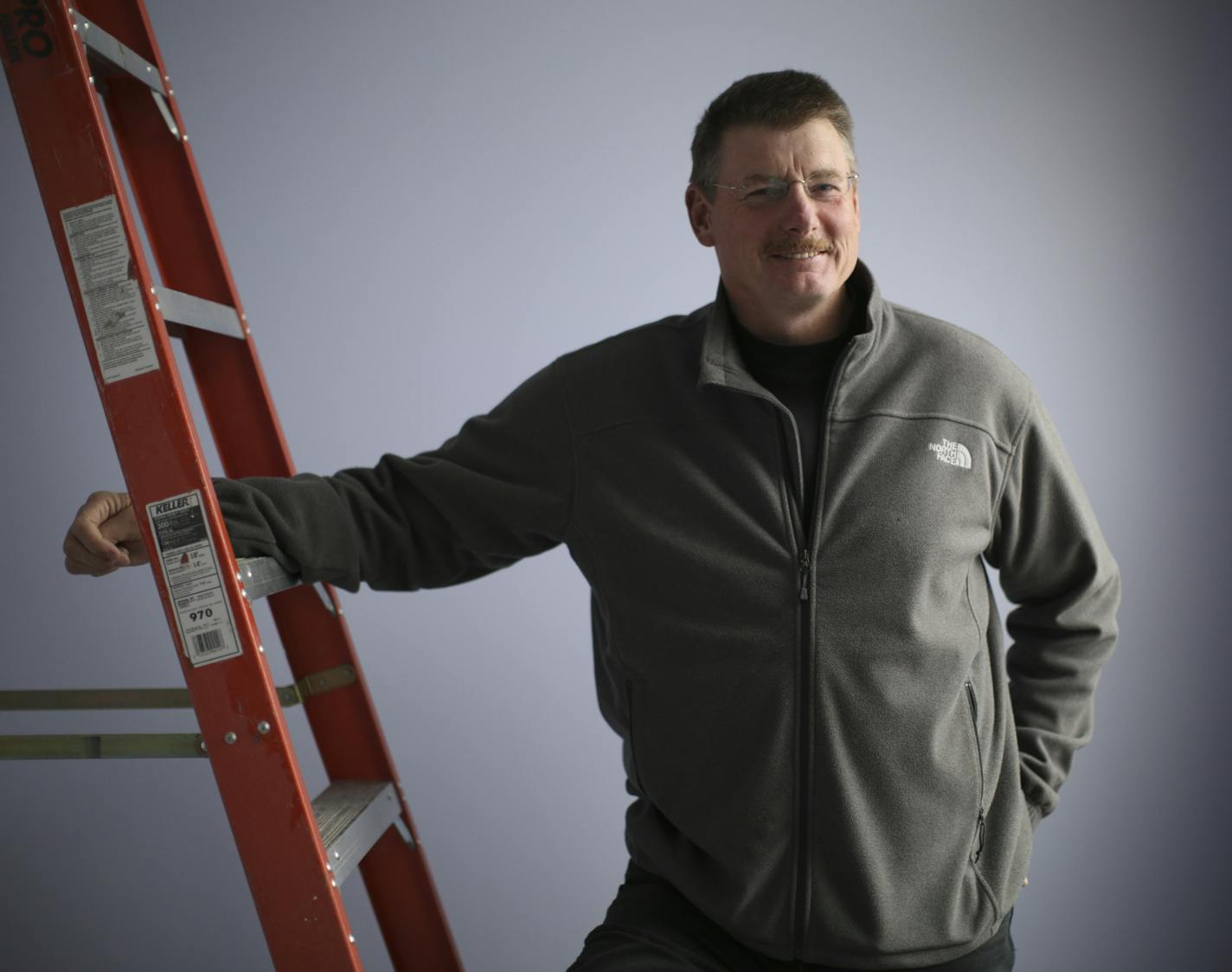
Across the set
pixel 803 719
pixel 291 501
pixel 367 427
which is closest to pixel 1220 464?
pixel 803 719

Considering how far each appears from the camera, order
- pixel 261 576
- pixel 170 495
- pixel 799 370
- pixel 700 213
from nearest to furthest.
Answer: pixel 170 495 → pixel 261 576 → pixel 799 370 → pixel 700 213

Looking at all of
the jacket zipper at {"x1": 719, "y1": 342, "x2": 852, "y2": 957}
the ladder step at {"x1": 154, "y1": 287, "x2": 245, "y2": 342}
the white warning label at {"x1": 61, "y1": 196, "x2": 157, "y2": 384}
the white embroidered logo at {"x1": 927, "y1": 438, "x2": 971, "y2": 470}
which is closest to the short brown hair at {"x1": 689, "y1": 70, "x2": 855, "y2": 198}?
the white embroidered logo at {"x1": 927, "y1": 438, "x2": 971, "y2": 470}

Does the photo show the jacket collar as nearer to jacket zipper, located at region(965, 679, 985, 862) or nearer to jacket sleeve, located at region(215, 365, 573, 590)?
jacket sleeve, located at region(215, 365, 573, 590)

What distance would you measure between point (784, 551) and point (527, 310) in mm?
1122

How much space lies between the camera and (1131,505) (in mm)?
2543

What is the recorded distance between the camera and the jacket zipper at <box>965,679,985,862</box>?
157 cm

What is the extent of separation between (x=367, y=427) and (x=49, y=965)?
55.1 inches

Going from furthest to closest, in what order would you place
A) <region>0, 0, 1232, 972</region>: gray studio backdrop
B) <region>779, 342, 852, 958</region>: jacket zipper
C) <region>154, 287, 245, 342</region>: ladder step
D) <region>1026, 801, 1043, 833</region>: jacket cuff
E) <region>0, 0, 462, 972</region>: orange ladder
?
<region>0, 0, 1232, 972</region>: gray studio backdrop, <region>1026, 801, 1043, 833</region>: jacket cuff, <region>779, 342, 852, 958</region>: jacket zipper, <region>154, 287, 245, 342</region>: ladder step, <region>0, 0, 462, 972</region>: orange ladder

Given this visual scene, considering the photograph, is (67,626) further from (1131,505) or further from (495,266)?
(1131,505)

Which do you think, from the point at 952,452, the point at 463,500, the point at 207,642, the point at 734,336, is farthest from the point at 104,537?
the point at 952,452

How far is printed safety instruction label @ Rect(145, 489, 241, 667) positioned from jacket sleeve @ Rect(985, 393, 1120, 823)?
1125mm

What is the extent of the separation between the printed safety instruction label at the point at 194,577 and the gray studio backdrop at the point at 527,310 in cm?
112

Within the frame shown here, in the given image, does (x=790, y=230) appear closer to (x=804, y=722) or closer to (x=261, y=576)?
(x=804, y=722)

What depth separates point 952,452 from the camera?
1.57 m
